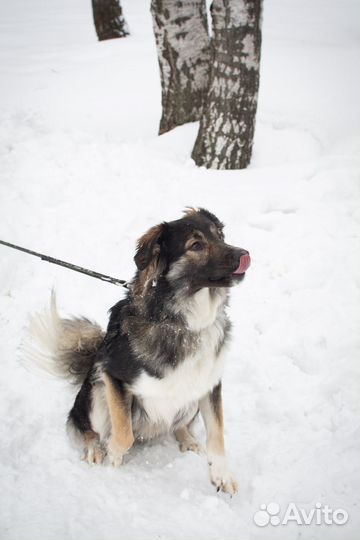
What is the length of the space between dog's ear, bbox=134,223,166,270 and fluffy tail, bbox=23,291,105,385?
1.00 metres

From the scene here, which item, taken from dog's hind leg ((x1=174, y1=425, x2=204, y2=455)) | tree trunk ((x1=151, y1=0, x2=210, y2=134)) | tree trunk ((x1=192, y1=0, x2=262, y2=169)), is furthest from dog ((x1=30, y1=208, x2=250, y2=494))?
tree trunk ((x1=151, y1=0, x2=210, y2=134))

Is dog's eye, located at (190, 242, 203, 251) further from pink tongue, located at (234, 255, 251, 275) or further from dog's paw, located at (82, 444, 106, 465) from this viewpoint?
dog's paw, located at (82, 444, 106, 465)

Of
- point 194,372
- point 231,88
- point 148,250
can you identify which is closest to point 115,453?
point 194,372

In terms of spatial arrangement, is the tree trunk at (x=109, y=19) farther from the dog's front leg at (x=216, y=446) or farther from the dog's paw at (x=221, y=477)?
the dog's paw at (x=221, y=477)

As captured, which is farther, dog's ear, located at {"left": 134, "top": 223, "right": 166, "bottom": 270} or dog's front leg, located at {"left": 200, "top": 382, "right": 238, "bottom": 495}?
dog's front leg, located at {"left": 200, "top": 382, "right": 238, "bottom": 495}

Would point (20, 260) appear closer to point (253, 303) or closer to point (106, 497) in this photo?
point (253, 303)

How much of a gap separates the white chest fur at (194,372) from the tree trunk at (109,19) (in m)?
10.2

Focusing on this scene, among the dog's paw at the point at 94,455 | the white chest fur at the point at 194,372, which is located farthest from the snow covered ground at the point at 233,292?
the white chest fur at the point at 194,372

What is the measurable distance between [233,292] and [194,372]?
5.87ft

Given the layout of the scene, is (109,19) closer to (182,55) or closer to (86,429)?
(182,55)

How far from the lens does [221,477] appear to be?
2.91 m

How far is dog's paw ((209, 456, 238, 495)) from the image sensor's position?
9.49ft

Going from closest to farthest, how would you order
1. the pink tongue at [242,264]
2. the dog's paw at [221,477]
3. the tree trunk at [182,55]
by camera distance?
the pink tongue at [242,264], the dog's paw at [221,477], the tree trunk at [182,55]

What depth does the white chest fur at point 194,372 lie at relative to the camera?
279 centimetres
